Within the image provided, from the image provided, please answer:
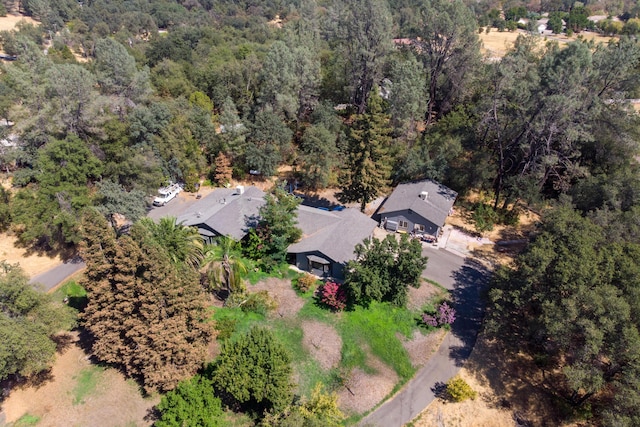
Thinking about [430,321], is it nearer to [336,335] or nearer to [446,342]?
[446,342]

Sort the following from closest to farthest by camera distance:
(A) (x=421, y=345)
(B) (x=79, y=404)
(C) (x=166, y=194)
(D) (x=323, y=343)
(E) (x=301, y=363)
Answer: (B) (x=79, y=404)
(E) (x=301, y=363)
(D) (x=323, y=343)
(A) (x=421, y=345)
(C) (x=166, y=194)

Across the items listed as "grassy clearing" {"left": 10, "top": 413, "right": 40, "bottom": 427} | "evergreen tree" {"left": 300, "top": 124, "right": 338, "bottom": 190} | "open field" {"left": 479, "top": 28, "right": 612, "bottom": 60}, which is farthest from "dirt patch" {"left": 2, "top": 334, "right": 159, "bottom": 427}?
"open field" {"left": 479, "top": 28, "right": 612, "bottom": 60}

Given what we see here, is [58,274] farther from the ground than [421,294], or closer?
closer

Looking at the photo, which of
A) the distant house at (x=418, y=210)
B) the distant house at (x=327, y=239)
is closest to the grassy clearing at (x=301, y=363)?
the distant house at (x=327, y=239)

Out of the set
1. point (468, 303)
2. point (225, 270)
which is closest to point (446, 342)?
point (468, 303)

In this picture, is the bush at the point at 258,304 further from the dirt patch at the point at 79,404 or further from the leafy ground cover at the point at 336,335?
the dirt patch at the point at 79,404

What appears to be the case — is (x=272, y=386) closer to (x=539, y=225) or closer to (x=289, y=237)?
(x=289, y=237)
